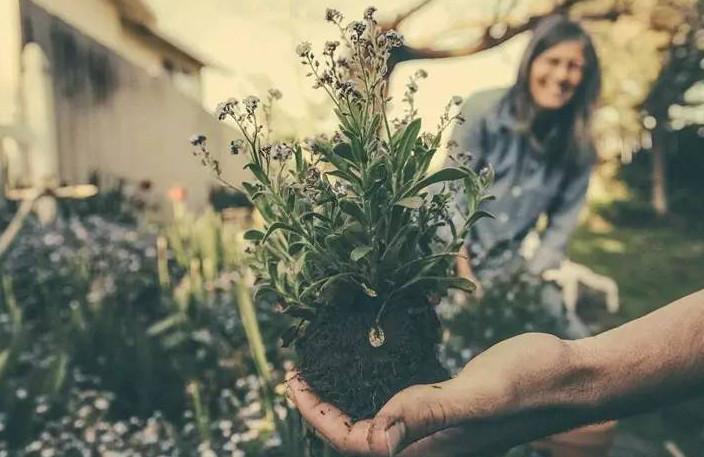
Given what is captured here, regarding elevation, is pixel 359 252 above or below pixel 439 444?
above

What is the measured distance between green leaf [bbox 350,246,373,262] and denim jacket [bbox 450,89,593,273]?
1.80m

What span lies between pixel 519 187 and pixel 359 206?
1875mm

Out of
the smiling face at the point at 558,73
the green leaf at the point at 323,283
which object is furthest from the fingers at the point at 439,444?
the smiling face at the point at 558,73

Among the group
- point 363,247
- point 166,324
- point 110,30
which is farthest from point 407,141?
point 110,30

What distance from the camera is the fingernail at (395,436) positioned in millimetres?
1446

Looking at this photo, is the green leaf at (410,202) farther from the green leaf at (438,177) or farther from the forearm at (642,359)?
the forearm at (642,359)

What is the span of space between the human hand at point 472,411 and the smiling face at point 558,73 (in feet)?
6.57

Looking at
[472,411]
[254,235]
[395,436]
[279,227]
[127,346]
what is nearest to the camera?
[395,436]

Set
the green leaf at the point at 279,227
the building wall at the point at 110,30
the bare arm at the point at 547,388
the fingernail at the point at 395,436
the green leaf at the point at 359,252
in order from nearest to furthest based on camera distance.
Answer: the fingernail at the point at 395,436 → the bare arm at the point at 547,388 → the green leaf at the point at 359,252 → the green leaf at the point at 279,227 → the building wall at the point at 110,30

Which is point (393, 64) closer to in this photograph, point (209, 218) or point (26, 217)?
point (209, 218)

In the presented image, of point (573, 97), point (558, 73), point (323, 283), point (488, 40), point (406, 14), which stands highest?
point (406, 14)

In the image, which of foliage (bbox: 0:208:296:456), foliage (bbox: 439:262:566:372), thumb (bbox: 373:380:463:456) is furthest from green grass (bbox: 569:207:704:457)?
thumb (bbox: 373:380:463:456)

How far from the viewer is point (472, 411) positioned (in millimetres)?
1552

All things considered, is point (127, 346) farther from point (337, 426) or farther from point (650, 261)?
point (650, 261)
